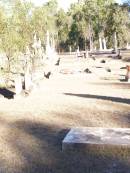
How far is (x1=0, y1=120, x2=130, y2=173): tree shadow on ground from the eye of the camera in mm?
7707

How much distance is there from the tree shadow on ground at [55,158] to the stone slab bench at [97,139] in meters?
0.14

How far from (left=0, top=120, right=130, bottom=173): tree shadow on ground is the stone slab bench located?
136 millimetres

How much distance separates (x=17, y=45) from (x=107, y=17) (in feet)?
187

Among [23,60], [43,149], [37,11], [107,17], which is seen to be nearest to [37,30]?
[37,11]

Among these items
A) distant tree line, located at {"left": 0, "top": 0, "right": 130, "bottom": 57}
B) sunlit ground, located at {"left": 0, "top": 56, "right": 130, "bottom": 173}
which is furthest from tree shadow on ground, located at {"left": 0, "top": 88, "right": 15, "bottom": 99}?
distant tree line, located at {"left": 0, "top": 0, "right": 130, "bottom": 57}

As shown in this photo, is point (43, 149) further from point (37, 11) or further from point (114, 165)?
point (37, 11)

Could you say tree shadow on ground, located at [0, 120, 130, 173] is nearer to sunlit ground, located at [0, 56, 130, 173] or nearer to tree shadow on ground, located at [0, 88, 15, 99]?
sunlit ground, located at [0, 56, 130, 173]

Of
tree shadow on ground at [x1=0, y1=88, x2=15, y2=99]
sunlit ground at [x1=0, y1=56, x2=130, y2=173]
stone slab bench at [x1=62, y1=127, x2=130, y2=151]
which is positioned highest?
stone slab bench at [x1=62, y1=127, x2=130, y2=151]

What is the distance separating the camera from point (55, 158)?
8.38 m

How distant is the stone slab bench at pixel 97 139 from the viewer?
8345 mm

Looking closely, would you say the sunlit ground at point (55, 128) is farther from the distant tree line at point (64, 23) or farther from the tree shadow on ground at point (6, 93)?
the distant tree line at point (64, 23)

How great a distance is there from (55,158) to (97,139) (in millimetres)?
928

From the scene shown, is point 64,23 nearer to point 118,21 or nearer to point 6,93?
point 118,21

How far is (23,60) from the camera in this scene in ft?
89.2
